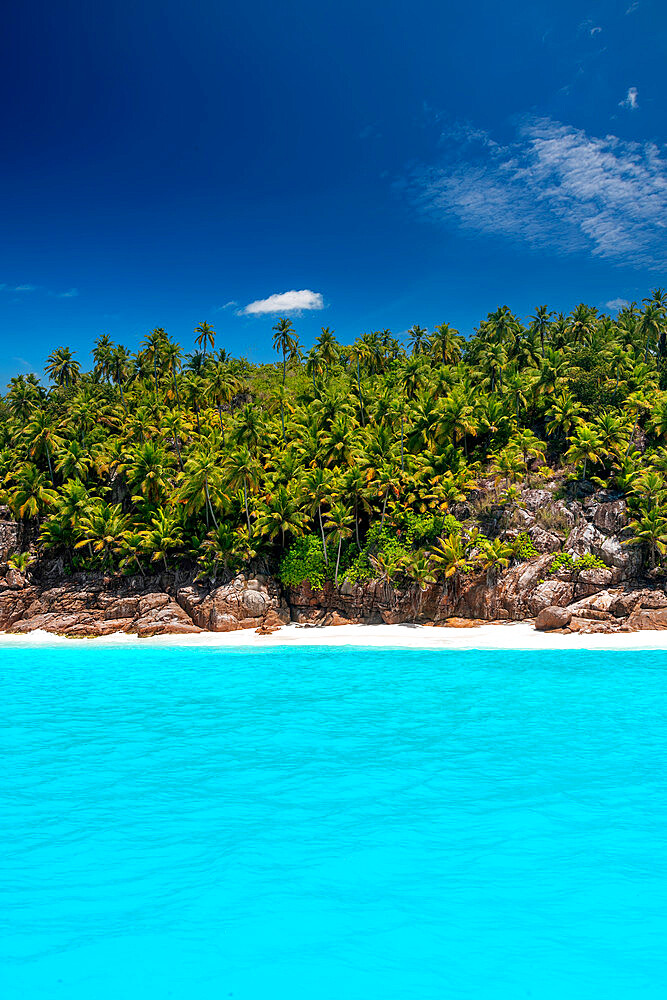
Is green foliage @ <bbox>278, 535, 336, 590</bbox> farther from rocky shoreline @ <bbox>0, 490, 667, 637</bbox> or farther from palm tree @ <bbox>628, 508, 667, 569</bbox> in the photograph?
palm tree @ <bbox>628, 508, 667, 569</bbox>

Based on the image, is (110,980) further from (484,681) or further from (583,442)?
(583,442)

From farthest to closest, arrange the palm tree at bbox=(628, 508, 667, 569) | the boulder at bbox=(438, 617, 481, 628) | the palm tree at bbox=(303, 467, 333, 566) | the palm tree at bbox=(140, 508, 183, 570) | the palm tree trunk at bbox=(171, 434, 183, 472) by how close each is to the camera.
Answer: the palm tree trunk at bbox=(171, 434, 183, 472) → the palm tree at bbox=(140, 508, 183, 570) → the palm tree at bbox=(303, 467, 333, 566) → the boulder at bbox=(438, 617, 481, 628) → the palm tree at bbox=(628, 508, 667, 569)

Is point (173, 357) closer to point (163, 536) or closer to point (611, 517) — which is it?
point (163, 536)

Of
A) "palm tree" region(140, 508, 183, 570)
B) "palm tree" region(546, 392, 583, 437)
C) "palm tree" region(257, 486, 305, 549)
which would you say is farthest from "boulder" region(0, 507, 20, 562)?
"palm tree" region(546, 392, 583, 437)

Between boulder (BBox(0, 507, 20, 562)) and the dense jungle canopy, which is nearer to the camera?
the dense jungle canopy

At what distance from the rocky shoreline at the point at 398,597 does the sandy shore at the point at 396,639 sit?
1.10m

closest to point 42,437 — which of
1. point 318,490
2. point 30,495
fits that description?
point 30,495

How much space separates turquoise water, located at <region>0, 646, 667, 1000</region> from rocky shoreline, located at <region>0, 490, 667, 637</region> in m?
16.1

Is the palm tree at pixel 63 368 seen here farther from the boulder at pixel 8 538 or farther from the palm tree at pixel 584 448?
Result: the palm tree at pixel 584 448

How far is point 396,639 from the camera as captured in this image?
111ft

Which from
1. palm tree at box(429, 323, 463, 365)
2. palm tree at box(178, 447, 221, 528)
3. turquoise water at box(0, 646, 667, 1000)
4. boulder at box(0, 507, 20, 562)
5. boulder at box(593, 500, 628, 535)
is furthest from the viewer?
palm tree at box(429, 323, 463, 365)

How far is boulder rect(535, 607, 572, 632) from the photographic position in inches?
1346

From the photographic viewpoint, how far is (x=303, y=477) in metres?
42.6

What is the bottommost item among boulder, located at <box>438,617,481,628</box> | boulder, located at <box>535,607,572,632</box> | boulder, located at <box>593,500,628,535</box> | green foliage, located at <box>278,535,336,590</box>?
boulder, located at <box>438,617,481,628</box>
